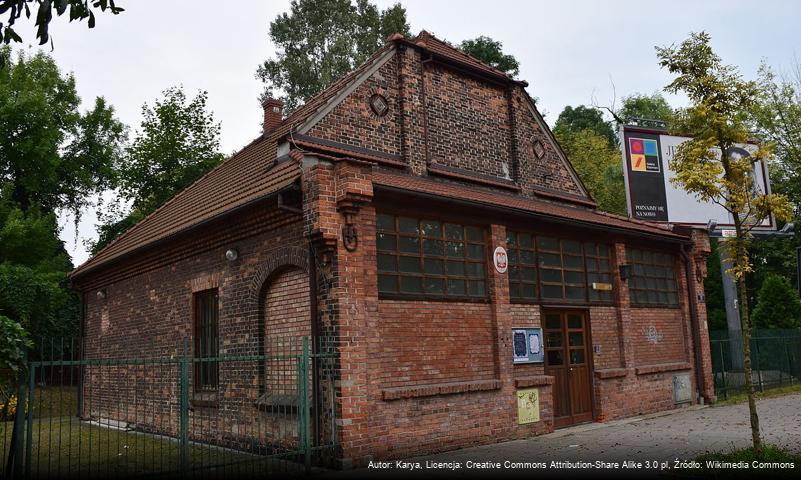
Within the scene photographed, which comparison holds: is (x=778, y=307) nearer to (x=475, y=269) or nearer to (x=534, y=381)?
(x=534, y=381)

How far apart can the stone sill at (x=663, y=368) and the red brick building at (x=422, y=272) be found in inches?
2.0

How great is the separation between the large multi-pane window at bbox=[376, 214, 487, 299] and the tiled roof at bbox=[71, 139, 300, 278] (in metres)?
1.83

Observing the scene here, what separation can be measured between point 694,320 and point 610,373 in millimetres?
4208

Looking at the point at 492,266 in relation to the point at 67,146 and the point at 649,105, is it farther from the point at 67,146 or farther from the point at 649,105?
the point at 649,105

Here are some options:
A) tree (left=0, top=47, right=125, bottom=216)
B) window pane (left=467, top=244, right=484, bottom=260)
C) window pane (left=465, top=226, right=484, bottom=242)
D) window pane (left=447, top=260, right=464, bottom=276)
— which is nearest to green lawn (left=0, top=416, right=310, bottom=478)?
window pane (left=447, top=260, right=464, bottom=276)

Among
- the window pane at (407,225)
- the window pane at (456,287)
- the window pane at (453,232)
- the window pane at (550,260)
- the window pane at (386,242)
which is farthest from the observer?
the window pane at (550,260)

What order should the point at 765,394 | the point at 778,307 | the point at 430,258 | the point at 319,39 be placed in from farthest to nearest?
1. the point at 319,39
2. the point at 778,307
3. the point at 765,394
4. the point at 430,258

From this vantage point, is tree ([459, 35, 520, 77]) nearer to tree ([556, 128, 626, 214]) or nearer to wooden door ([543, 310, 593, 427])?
tree ([556, 128, 626, 214])

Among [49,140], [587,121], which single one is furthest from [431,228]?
[587,121]

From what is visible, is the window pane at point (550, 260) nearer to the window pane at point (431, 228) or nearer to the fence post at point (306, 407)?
the window pane at point (431, 228)

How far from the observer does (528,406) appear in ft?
39.8

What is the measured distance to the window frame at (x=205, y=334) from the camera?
41.8 feet

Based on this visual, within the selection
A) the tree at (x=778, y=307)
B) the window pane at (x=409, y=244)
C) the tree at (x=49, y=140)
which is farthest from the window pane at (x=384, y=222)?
the tree at (x=49, y=140)

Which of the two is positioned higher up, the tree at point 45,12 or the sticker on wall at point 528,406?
the tree at point 45,12
